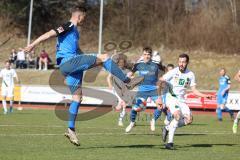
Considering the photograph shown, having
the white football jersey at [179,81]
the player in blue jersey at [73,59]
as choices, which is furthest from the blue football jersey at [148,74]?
the player in blue jersey at [73,59]

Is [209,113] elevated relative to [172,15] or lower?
lower

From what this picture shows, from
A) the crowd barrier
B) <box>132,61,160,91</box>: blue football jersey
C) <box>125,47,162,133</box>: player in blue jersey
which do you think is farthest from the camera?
the crowd barrier

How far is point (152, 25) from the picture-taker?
58.4 meters

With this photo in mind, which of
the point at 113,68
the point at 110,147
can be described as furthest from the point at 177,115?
the point at 113,68

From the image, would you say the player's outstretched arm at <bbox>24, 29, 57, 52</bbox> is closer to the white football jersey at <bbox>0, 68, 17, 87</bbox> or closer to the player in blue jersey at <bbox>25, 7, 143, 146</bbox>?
the player in blue jersey at <bbox>25, 7, 143, 146</bbox>

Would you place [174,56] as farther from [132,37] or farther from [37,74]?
[37,74]

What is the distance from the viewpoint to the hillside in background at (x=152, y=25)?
2122 inches

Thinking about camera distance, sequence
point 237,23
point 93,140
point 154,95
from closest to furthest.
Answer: point 93,140 < point 154,95 < point 237,23

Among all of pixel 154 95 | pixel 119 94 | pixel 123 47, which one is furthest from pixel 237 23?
pixel 154 95

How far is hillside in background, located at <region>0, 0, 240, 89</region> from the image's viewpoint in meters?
53.9

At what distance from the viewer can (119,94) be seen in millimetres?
25062

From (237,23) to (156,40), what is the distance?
24.3ft

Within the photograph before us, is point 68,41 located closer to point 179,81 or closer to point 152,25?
point 179,81

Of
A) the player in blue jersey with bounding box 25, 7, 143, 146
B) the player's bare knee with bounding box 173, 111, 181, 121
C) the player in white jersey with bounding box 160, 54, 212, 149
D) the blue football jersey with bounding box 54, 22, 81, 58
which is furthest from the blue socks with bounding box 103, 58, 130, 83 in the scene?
the player's bare knee with bounding box 173, 111, 181, 121
